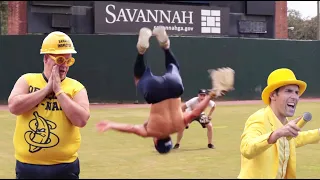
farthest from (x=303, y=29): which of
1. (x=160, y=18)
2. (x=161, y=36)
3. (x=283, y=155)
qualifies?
(x=161, y=36)

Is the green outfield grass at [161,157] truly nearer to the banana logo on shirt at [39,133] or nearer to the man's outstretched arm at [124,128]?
the banana logo on shirt at [39,133]

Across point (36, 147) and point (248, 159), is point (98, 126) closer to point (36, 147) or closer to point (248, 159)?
point (36, 147)

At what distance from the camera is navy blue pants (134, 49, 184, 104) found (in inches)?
124

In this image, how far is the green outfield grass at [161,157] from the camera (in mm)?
8570

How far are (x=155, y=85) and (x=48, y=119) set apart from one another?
156 centimetres

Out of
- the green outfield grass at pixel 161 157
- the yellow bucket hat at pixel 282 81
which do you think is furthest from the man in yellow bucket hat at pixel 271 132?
the green outfield grass at pixel 161 157

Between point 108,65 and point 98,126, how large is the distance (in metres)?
15.2

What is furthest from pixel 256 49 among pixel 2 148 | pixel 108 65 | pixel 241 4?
pixel 241 4

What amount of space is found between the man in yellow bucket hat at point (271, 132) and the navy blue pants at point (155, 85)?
1364 mm

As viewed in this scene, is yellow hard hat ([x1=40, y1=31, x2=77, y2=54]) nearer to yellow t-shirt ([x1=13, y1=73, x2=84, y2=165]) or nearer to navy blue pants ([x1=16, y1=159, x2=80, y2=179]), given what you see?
yellow t-shirt ([x1=13, y1=73, x2=84, y2=165])

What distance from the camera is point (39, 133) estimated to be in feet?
14.5

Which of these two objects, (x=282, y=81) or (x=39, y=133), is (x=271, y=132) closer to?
(x=282, y=81)

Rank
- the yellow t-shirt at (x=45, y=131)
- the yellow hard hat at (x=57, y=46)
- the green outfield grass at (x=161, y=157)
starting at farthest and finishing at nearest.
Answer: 1. the green outfield grass at (x=161, y=157)
2. the yellow t-shirt at (x=45, y=131)
3. the yellow hard hat at (x=57, y=46)

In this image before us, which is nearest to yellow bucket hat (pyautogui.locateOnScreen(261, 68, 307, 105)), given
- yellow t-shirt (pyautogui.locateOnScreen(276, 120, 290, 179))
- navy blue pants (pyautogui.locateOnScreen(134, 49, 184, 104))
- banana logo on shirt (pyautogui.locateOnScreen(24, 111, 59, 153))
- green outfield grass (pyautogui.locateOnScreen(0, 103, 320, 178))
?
yellow t-shirt (pyautogui.locateOnScreen(276, 120, 290, 179))
